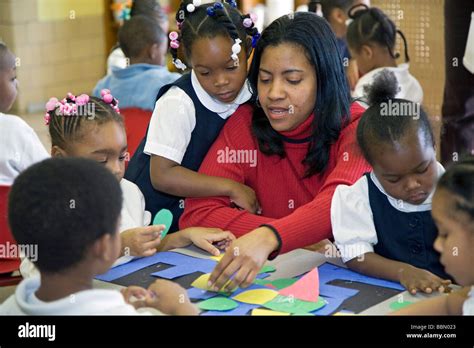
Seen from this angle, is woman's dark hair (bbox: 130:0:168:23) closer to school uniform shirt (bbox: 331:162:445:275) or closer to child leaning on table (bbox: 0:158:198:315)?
school uniform shirt (bbox: 331:162:445:275)

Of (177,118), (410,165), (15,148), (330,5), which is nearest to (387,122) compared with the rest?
(410,165)

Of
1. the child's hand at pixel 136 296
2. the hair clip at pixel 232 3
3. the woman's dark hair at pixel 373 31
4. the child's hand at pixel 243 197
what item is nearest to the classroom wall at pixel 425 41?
the woman's dark hair at pixel 373 31

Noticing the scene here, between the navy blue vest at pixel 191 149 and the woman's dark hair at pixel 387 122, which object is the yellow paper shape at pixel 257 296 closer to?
the woman's dark hair at pixel 387 122

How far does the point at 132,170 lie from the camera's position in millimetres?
2254

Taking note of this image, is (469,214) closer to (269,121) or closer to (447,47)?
(269,121)

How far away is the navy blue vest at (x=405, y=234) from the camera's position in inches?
65.6

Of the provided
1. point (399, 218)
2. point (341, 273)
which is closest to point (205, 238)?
point (341, 273)

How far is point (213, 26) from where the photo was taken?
210 centimetres

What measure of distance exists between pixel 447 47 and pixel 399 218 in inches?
66.7

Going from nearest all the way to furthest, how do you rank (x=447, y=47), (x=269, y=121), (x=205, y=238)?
(x=205, y=238), (x=269, y=121), (x=447, y=47)

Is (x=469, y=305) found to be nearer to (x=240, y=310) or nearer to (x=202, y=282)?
(x=240, y=310)

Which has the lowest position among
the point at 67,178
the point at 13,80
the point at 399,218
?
the point at 399,218

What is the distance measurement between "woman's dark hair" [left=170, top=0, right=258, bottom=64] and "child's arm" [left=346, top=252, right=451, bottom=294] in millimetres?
752

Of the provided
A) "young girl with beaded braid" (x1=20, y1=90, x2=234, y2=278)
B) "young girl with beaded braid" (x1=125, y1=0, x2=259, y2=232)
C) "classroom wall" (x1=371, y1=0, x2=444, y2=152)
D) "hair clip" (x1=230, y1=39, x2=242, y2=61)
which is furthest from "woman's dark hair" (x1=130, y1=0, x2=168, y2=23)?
"young girl with beaded braid" (x1=20, y1=90, x2=234, y2=278)
